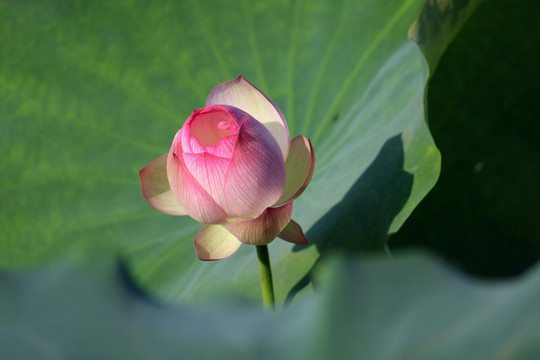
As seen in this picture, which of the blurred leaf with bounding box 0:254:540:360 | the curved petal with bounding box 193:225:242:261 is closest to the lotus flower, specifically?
the curved petal with bounding box 193:225:242:261

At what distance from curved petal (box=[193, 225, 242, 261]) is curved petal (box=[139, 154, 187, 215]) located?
1.7 inches

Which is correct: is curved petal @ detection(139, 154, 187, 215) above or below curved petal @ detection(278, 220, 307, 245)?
above

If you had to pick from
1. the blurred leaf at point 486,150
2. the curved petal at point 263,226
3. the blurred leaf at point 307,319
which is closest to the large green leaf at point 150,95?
the blurred leaf at point 486,150

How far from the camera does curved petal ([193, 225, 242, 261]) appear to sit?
0.74 metres

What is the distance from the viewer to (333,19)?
1069mm

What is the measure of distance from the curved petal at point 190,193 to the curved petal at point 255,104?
12cm

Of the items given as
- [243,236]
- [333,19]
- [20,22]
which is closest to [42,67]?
[20,22]

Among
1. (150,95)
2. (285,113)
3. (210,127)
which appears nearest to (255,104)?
(210,127)

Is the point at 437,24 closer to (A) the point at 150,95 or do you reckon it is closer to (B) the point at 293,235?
(B) the point at 293,235

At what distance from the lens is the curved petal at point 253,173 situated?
0.66 meters

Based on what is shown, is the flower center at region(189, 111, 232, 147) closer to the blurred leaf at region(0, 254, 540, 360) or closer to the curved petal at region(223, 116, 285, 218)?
the curved petal at region(223, 116, 285, 218)

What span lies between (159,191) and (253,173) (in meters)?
0.17

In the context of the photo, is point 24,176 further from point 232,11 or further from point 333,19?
point 333,19

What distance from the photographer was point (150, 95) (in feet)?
3.72
